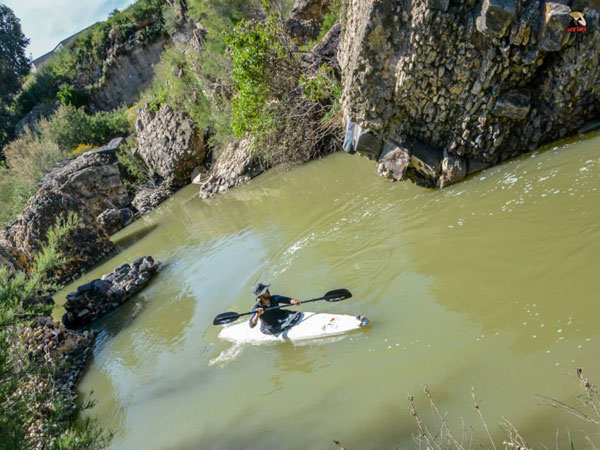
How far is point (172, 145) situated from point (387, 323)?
19.9m

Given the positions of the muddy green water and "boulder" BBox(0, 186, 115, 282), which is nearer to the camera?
the muddy green water

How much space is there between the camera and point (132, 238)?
18750mm

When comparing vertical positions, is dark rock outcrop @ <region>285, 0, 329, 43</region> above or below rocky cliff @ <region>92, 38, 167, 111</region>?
below

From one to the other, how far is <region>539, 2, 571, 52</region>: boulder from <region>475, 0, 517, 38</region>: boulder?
2.33 feet

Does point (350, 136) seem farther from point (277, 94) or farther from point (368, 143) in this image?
point (277, 94)

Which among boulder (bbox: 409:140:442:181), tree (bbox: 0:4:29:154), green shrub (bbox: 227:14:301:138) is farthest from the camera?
tree (bbox: 0:4:29:154)

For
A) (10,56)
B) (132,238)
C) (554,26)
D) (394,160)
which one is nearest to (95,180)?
Result: (132,238)

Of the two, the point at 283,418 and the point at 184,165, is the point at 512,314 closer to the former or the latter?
the point at 283,418

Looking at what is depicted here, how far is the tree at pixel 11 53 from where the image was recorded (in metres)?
44.2

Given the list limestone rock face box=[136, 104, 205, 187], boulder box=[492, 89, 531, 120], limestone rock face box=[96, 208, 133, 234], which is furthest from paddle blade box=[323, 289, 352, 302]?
limestone rock face box=[136, 104, 205, 187]

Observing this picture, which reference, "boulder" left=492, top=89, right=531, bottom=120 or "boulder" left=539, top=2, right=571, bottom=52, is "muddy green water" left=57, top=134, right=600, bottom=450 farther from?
"boulder" left=539, top=2, right=571, bottom=52

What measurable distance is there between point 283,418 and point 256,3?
2499 cm

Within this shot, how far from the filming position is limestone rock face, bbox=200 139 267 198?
1919 centimetres

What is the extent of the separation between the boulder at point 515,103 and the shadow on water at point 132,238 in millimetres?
14937
